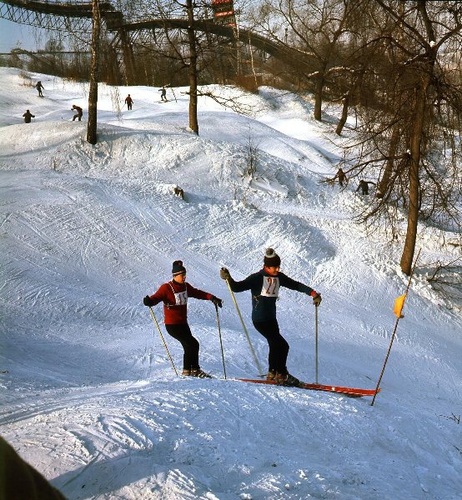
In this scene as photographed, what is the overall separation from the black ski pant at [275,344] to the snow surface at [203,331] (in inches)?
30.4

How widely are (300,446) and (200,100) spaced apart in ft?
109

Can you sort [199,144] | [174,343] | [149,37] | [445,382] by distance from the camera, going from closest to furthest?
[174,343] < [445,382] < [199,144] < [149,37]

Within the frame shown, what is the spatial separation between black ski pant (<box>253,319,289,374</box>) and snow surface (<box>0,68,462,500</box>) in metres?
0.77

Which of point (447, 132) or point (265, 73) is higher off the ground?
point (265, 73)

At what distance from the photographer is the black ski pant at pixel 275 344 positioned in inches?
265

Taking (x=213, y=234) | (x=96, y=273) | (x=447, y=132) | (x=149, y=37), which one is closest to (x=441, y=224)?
(x=447, y=132)

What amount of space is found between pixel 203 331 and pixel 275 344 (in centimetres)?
255

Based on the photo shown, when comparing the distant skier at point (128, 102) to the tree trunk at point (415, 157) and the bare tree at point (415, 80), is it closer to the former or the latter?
the bare tree at point (415, 80)

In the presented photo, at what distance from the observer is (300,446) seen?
4359 mm

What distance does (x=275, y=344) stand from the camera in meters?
6.77

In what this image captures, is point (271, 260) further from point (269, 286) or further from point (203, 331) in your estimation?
point (203, 331)

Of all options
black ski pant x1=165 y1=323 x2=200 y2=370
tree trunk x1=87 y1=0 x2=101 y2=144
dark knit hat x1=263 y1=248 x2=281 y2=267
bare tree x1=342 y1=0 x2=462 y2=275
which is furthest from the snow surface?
bare tree x1=342 y1=0 x2=462 y2=275

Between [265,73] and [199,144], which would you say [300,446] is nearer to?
[199,144]

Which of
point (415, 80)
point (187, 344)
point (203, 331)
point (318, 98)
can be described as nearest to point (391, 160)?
point (415, 80)
